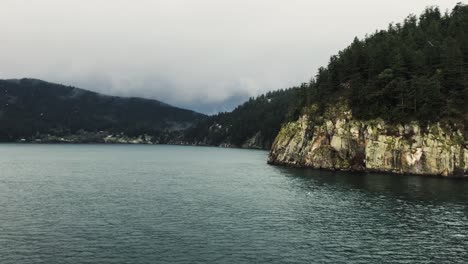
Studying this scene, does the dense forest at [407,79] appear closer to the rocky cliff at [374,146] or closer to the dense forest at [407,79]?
the dense forest at [407,79]

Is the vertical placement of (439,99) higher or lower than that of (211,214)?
higher

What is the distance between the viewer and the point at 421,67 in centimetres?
13488

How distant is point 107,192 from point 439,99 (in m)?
97.3

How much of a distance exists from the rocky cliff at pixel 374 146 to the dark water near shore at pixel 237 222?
12.5 m

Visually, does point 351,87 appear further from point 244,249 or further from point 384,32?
point 244,249

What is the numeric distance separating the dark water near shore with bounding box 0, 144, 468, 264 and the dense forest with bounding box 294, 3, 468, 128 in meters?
27.7

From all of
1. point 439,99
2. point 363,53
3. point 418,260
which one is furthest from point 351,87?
point 418,260

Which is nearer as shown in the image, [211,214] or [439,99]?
[211,214]

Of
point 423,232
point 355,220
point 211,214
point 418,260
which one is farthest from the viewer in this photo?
point 211,214

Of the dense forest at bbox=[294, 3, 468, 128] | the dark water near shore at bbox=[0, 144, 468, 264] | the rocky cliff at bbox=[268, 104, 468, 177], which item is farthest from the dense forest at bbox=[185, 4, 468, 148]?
the dark water near shore at bbox=[0, 144, 468, 264]

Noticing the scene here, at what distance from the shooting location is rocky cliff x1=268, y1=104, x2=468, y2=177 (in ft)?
390

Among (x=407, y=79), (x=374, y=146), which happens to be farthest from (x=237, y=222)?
(x=407, y=79)

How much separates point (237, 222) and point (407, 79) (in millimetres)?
97376

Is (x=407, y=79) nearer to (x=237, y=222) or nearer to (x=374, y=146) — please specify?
(x=374, y=146)
